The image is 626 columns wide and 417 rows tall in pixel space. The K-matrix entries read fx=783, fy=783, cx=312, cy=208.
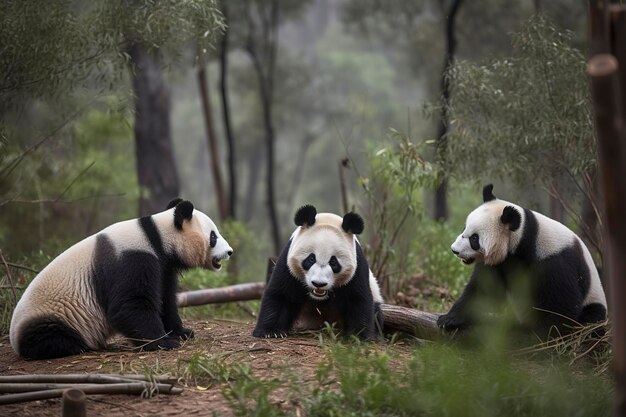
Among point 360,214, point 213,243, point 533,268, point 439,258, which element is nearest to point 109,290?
point 213,243

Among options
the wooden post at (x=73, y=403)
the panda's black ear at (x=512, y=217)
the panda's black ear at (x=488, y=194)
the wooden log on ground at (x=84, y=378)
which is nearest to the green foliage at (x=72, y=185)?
the wooden log on ground at (x=84, y=378)

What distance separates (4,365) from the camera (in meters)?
5.70

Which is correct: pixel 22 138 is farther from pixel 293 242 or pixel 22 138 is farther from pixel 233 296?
pixel 293 242

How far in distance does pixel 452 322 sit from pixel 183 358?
82.6 inches

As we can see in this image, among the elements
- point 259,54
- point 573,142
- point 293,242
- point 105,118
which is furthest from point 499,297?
point 259,54

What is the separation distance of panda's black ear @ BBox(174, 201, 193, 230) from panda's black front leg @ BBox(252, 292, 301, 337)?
872 millimetres

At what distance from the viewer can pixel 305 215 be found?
6.03 m

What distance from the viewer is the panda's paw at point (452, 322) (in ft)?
19.9

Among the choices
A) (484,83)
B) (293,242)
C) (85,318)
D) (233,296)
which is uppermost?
(484,83)

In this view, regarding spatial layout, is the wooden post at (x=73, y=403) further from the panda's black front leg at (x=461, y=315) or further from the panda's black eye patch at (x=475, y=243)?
the panda's black eye patch at (x=475, y=243)

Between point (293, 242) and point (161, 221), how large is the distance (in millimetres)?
1048

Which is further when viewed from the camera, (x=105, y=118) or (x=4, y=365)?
(x=105, y=118)

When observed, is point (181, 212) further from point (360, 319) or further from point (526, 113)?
point (526, 113)

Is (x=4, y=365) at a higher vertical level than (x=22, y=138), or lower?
lower
